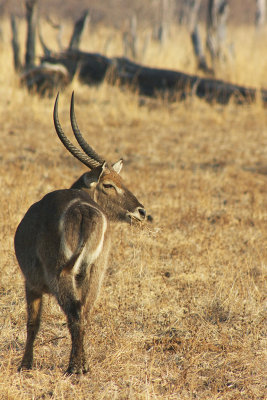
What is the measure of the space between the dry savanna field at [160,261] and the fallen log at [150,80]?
1.19 meters

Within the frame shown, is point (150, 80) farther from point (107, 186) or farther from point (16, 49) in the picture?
Result: point (107, 186)

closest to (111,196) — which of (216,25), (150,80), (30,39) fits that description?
(150,80)

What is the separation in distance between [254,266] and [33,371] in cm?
271

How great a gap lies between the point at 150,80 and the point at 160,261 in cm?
870

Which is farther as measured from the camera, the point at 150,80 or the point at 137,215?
the point at 150,80

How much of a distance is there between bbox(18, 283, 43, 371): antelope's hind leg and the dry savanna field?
0.09 meters

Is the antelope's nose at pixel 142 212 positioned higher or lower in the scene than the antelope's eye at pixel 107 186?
lower

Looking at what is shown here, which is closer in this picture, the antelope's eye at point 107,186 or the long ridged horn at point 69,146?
the long ridged horn at point 69,146

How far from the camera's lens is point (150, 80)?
525 inches

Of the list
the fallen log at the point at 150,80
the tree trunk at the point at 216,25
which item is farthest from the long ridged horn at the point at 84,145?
the tree trunk at the point at 216,25

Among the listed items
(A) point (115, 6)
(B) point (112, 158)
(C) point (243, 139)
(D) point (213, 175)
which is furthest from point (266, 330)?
(A) point (115, 6)

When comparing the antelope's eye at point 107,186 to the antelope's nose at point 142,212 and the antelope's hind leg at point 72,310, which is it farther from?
the antelope's hind leg at point 72,310

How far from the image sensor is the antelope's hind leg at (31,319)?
11.3 feet

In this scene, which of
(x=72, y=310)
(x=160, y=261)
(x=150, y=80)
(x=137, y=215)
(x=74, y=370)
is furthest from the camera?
(x=150, y=80)
